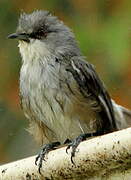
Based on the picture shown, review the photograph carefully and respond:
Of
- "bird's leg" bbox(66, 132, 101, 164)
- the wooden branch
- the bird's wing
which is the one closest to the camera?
the wooden branch

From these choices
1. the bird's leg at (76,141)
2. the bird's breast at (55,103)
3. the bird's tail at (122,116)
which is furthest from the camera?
the bird's tail at (122,116)

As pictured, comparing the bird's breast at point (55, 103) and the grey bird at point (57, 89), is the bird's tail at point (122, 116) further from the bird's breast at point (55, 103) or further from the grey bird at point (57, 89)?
the bird's breast at point (55, 103)

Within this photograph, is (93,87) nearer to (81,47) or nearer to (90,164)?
(81,47)

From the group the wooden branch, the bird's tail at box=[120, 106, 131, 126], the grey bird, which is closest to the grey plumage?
the grey bird

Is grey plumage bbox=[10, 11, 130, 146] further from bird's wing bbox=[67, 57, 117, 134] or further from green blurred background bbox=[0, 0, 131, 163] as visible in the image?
green blurred background bbox=[0, 0, 131, 163]

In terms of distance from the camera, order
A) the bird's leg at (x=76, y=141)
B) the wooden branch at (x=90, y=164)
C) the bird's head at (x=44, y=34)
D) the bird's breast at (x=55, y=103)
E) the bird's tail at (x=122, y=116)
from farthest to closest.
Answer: the bird's tail at (x=122, y=116) < the bird's head at (x=44, y=34) < the bird's breast at (x=55, y=103) < the bird's leg at (x=76, y=141) < the wooden branch at (x=90, y=164)

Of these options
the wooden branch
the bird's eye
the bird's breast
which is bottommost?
the wooden branch

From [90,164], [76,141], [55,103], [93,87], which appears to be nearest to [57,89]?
[55,103]

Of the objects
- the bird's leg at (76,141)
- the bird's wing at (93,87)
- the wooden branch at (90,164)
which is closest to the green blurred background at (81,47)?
the bird's wing at (93,87)
